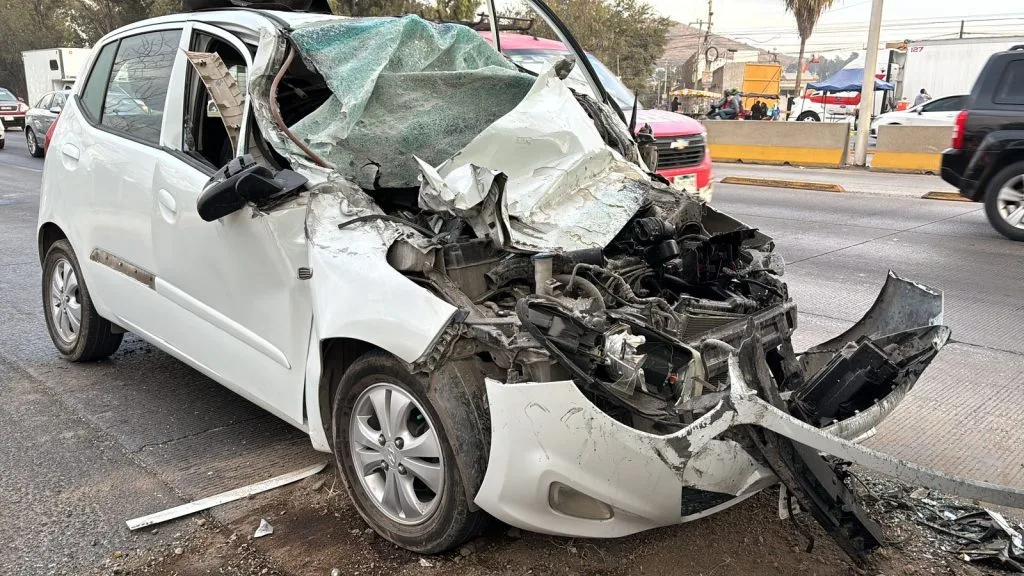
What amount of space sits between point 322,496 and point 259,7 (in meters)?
2.88

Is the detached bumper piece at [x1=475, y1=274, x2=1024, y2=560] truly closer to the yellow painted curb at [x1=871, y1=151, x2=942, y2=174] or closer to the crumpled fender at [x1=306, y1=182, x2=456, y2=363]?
the crumpled fender at [x1=306, y1=182, x2=456, y2=363]

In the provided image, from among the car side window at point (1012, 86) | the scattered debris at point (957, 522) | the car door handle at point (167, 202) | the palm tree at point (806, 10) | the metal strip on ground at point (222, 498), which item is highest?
the palm tree at point (806, 10)

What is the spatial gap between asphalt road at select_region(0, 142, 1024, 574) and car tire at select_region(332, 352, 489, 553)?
664 millimetres

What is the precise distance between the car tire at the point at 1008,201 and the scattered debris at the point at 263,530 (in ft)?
29.9

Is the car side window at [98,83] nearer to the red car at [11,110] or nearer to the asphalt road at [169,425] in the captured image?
the asphalt road at [169,425]

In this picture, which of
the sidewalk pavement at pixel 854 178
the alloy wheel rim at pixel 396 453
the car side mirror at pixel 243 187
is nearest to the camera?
the alloy wheel rim at pixel 396 453

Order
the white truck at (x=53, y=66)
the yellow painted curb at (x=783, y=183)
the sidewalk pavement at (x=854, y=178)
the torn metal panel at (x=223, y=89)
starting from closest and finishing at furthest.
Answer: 1. the torn metal panel at (x=223, y=89)
2. the sidewalk pavement at (x=854, y=178)
3. the yellow painted curb at (x=783, y=183)
4. the white truck at (x=53, y=66)

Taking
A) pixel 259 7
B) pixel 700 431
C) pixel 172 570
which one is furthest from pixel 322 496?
pixel 259 7

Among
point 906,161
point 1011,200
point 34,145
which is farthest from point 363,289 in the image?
point 34,145

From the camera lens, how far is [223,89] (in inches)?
146

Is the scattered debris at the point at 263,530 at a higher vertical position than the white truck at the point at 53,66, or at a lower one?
lower

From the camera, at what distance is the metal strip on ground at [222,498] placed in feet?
11.0

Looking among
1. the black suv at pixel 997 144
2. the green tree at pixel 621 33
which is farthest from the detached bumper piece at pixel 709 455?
the green tree at pixel 621 33

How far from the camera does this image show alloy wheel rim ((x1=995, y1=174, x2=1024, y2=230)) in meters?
9.37
